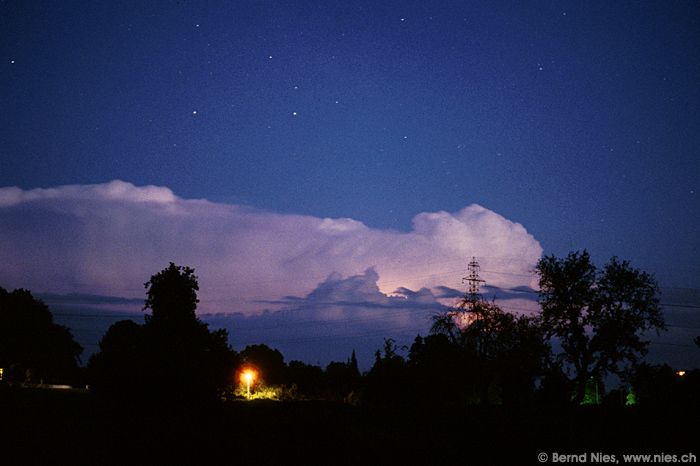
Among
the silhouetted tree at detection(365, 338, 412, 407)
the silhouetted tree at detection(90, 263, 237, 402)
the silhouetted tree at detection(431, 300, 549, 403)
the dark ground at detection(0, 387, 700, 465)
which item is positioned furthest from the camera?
the silhouetted tree at detection(431, 300, 549, 403)

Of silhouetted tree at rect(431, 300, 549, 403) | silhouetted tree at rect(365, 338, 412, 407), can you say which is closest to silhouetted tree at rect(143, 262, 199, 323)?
silhouetted tree at rect(365, 338, 412, 407)

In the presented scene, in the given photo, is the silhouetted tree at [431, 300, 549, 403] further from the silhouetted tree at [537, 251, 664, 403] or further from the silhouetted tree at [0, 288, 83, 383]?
the silhouetted tree at [0, 288, 83, 383]

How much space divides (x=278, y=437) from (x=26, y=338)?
53451 millimetres

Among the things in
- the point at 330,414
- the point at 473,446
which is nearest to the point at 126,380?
the point at 330,414

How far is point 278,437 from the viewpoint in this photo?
51.9ft

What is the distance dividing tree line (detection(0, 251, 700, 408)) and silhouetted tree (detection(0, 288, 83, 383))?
13cm

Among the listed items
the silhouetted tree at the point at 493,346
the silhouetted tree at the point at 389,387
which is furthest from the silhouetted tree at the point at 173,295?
the silhouetted tree at the point at 493,346

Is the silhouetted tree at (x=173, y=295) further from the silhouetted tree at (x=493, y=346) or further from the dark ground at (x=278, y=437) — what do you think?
the silhouetted tree at (x=493, y=346)

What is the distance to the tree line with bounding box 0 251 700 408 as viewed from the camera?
16.8 metres

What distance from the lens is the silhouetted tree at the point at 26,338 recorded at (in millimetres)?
53906

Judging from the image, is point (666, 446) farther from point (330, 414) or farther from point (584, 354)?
point (584, 354)

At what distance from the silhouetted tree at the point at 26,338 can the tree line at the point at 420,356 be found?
0.43 feet

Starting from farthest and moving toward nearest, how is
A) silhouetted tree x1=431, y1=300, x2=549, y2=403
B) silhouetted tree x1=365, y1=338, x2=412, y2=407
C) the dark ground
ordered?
silhouetted tree x1=431, y1=300, x2=549, y2=403
silhouetted tree x1=365, y1=338, x2=412, y2=407
the dark ground

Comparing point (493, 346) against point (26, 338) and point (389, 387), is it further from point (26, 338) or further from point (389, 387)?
point (26, 338)
